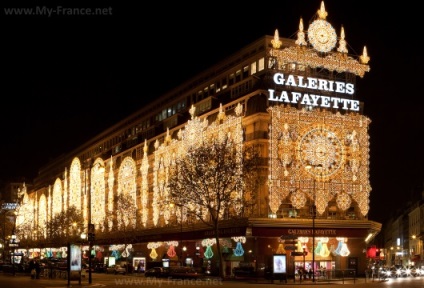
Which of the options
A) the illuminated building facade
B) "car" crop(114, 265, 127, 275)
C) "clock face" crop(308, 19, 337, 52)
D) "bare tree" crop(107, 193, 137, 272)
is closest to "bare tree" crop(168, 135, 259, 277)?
the illuminated building facade

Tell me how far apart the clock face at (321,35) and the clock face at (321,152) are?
10.7 m

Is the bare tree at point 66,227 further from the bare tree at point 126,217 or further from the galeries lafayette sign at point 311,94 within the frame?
the galeries lafayette sign at point 311,94

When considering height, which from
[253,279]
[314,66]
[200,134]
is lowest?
[253,279]

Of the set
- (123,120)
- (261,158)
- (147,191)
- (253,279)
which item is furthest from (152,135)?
(253,279)

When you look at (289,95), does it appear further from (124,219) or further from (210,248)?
(124,219)

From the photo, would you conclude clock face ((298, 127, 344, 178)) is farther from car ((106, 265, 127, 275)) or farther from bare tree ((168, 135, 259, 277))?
car ((106, 265, 127, 275))

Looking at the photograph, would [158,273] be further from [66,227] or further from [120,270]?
[66,227]

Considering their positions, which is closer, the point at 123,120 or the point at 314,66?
the point at 314,66

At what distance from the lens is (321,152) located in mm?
89875

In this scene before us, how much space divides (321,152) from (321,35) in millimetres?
14981

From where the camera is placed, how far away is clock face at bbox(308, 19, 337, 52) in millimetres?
91188

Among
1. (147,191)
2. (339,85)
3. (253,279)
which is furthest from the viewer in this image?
(147,191)

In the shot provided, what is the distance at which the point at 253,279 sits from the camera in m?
74.1

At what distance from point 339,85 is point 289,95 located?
838 cm
